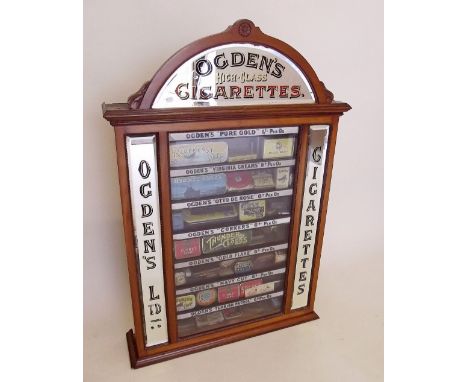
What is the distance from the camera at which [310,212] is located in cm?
179

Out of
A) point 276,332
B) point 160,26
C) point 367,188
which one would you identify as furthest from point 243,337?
point 160,26

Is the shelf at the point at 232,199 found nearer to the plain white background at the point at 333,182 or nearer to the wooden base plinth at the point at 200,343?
the plain white background at the point at 333,182

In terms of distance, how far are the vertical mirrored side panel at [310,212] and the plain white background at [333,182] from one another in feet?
0.70

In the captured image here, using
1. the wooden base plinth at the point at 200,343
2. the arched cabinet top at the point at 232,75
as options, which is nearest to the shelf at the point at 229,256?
the wooden base plinth at the point at 200,343

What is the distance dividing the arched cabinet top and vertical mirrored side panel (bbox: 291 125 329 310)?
20 cm

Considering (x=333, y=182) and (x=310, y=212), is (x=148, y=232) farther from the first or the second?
(x=333, y=182)

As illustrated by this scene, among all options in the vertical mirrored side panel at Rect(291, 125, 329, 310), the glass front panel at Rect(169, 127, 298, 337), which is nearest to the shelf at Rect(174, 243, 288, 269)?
the glass front panel at Rect(169, 127, 298, 337)

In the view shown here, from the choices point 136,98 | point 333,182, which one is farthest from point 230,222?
point 333,182

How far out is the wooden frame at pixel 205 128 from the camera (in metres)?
1.33

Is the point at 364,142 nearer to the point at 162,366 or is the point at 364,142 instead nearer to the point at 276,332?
the point at 276,332

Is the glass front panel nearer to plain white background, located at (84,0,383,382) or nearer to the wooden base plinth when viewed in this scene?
the wooden base plinth

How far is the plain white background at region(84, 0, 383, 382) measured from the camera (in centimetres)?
164

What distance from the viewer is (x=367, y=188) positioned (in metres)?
2.50

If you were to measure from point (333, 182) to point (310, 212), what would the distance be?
686 millimetres
